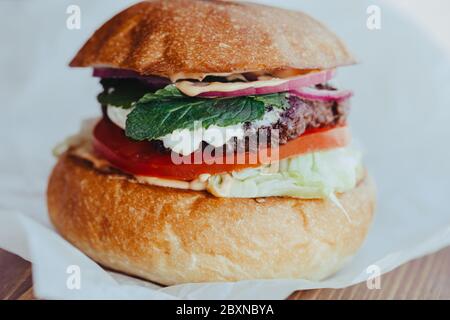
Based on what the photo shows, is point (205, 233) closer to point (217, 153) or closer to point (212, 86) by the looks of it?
point (217, 153)

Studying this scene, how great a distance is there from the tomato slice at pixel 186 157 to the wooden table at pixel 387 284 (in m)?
0.54

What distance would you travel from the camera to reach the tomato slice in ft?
7.28

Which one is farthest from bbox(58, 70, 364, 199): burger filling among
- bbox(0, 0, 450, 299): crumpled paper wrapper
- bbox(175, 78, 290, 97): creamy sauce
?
bbox(0, 0, 450, 299): crumpled paper wrapper

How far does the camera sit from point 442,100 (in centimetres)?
372

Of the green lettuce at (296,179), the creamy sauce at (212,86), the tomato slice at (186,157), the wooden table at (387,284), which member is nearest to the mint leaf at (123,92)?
the tomato slice at (186,157)

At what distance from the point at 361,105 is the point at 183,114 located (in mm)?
2096

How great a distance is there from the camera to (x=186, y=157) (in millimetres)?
2240

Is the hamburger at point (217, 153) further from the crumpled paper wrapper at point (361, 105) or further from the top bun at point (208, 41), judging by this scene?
the crumpled paper wrapper at point (361, 105)

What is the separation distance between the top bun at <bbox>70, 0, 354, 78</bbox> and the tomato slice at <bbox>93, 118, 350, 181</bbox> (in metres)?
0.27

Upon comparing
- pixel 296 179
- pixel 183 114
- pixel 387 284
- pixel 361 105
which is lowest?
pixel 387 284

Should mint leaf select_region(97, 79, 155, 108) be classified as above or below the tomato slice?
above

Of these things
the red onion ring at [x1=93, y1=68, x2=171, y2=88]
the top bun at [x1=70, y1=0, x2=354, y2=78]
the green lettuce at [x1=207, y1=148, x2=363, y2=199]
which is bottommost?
the green lettuce at [x1=207, y1=148, x2=363, y2=199]

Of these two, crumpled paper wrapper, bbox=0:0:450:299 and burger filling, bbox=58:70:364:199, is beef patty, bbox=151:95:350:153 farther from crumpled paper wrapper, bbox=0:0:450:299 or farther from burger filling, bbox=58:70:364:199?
crumpled paper wrapper, bbox=0:0:450:299

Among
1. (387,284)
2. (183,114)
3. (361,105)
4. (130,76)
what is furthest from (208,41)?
(361,105)
